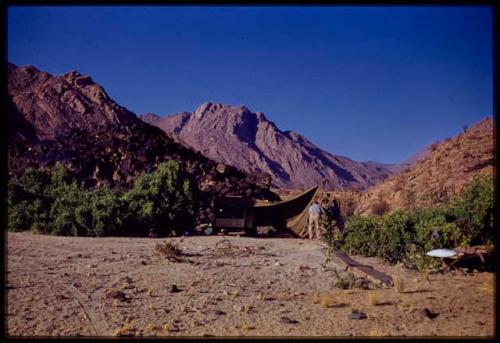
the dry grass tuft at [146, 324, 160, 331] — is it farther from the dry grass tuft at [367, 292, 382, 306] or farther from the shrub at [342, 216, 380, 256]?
the shrub at [342, 216, 380, 256]

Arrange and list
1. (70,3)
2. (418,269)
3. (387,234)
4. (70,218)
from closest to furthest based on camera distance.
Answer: (70,3)
(418,269)
(387,234)
(70,218)

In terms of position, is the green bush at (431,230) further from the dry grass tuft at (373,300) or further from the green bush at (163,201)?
the green bush at (163,201)

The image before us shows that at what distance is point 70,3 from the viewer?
18.1ft

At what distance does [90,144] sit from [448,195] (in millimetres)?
24200

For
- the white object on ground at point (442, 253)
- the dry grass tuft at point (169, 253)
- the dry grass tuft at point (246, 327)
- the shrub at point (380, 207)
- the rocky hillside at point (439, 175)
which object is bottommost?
the dry grass tuft at point (246, 327)

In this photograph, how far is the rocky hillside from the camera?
21.0 metres

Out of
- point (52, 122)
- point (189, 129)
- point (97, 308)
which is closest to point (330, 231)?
point (97, 308)

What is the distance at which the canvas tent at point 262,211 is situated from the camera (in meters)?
16.5

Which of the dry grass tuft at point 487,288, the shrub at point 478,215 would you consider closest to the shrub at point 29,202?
the shrub at point 478,215

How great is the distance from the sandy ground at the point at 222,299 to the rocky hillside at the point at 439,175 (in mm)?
11156

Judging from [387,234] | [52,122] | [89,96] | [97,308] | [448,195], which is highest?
[89,96]

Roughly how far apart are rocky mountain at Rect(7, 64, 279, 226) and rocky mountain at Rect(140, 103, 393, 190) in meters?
14.2

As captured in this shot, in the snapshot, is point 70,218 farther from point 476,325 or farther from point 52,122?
point 52,122

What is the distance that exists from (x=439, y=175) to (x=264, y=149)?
5346cm
